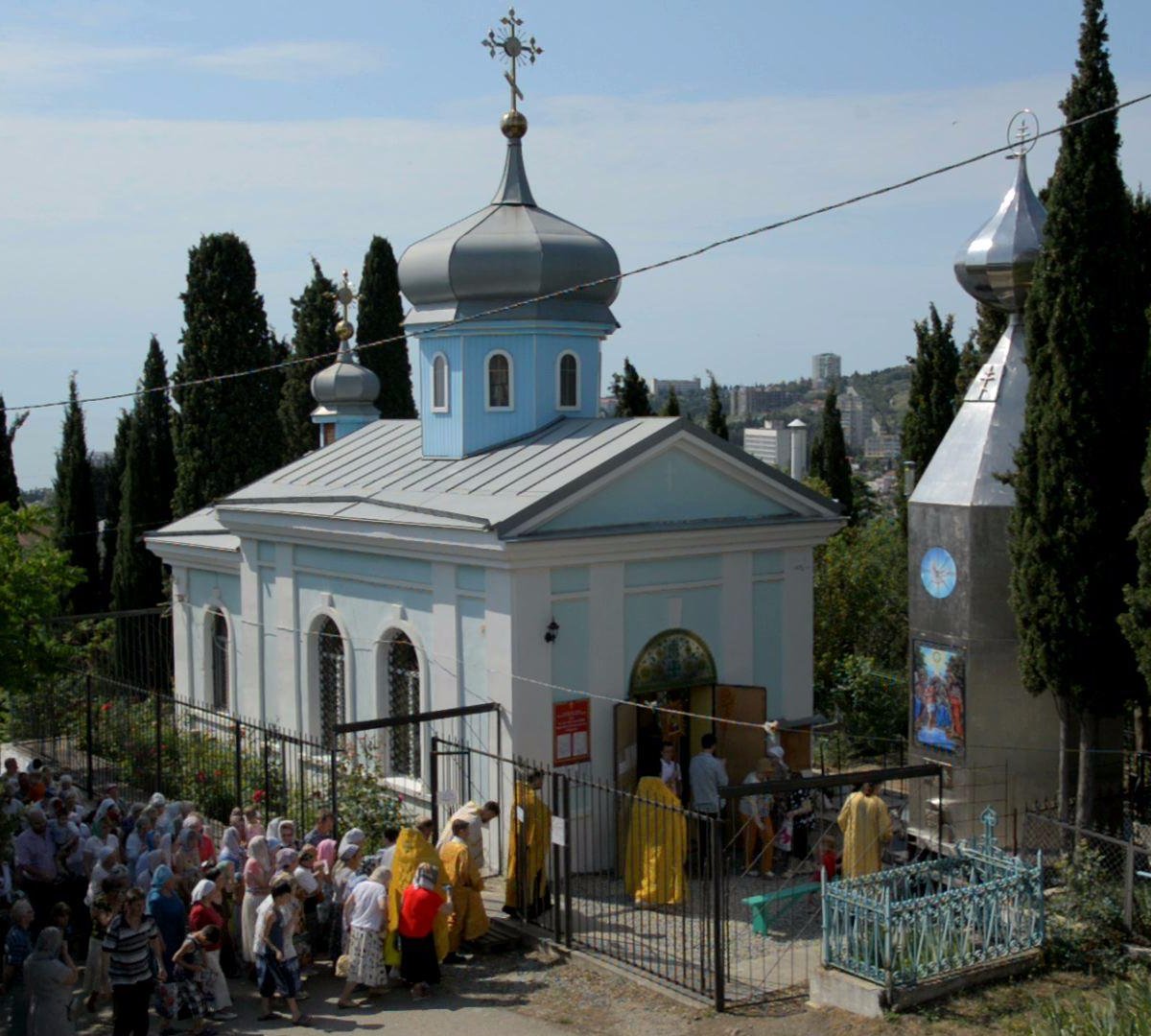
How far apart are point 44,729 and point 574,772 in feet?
33.7

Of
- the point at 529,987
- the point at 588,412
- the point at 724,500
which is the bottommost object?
the point at 529,987

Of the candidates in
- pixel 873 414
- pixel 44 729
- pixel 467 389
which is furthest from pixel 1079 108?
pixel 873 414

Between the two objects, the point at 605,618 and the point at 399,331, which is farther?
the point at 399,331

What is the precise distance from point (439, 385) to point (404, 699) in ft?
14.6

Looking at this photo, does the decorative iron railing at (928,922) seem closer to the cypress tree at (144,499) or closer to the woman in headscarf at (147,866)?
the woman in headscarf at (147,866)

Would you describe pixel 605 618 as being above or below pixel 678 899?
above

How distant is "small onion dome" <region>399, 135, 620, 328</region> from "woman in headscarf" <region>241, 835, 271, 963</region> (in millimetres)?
8503

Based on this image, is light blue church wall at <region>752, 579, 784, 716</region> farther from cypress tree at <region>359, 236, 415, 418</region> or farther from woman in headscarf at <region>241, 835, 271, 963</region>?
cypress tree at <region>359, 236, 415, 418</region>

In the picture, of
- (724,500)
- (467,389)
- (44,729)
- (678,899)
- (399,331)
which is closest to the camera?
(678,899)

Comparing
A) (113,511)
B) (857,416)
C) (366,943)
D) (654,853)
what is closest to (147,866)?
(366,943)

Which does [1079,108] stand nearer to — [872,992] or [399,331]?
[872,992]

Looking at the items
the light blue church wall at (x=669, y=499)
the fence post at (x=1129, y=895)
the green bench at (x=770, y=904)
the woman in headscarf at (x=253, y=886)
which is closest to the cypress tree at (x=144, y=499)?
the light blue church wall at (x=669, y=499)

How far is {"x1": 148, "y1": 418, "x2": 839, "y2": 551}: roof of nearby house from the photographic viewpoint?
14.8m

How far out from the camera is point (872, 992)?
9.88 meters
